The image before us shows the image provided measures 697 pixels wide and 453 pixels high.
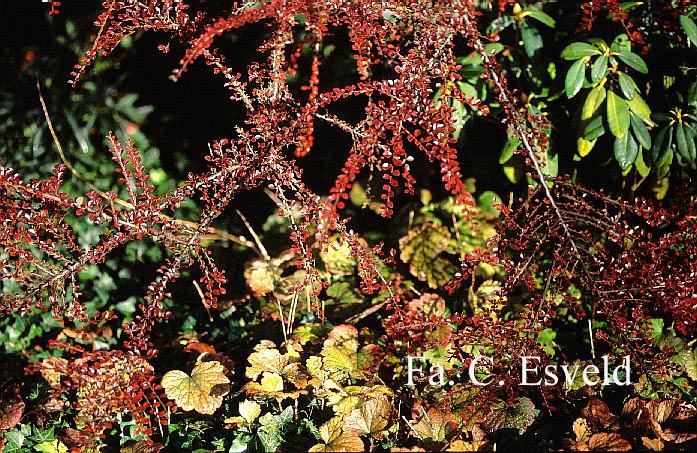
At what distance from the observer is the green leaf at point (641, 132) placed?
7.73ft

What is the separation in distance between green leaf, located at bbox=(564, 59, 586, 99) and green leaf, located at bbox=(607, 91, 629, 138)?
138mm

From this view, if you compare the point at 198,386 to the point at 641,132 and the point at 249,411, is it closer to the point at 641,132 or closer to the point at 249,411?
the point at 249,411

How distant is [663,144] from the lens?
94.5 inches

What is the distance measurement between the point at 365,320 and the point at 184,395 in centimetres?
95

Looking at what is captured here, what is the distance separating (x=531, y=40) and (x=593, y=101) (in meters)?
0.34

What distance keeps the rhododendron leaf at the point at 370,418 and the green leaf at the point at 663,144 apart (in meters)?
1.44

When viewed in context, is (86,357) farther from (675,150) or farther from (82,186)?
(675,150)

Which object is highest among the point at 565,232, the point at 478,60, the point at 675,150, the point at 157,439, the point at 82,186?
the point at 478,60

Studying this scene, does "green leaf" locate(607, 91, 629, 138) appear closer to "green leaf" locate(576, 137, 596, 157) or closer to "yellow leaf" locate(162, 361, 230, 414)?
"green leaf" locate(576, 137, 596, 157)

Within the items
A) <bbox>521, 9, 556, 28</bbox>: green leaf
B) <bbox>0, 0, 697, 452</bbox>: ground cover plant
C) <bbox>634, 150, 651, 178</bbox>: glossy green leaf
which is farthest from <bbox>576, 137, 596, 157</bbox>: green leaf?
<bbox>521, 9, 556, 28</bbox>: green leaf

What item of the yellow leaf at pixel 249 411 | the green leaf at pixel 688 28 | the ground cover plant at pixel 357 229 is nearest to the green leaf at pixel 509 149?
the ground cover plant at pixel 357 229

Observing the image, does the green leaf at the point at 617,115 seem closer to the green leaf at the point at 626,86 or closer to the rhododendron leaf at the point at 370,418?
the green leaf at the point at 626,86

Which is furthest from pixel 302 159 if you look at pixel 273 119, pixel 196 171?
pixel 273 119

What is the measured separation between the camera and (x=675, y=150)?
2445 millimetres
